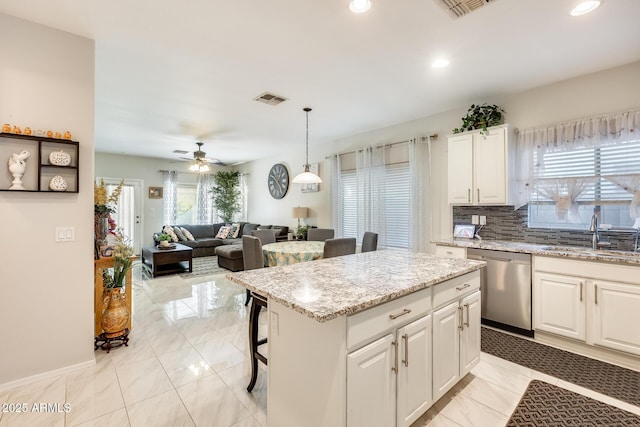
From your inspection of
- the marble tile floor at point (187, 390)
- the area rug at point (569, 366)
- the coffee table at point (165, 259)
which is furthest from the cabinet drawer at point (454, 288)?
the coffee table at point (165, 259)

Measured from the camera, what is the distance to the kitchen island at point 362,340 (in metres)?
1.33

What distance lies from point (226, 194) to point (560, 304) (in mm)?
7732

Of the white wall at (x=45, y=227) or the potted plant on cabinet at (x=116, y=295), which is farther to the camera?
the potted plant on cabinet at (x=116, y=295)

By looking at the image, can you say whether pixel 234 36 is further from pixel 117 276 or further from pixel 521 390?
pixel 521 390

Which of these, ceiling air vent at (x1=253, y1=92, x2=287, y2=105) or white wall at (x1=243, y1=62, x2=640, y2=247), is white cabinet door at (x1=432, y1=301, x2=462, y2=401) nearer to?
white wall at (x1=243, y1=62, x2=640, y2=247)

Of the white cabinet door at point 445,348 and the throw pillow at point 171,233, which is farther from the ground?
the throw pillow at point 171,233

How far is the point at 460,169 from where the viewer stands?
12.0 ft

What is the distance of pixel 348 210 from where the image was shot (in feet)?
18.0

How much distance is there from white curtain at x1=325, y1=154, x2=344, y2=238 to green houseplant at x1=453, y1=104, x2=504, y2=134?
235 centimetres

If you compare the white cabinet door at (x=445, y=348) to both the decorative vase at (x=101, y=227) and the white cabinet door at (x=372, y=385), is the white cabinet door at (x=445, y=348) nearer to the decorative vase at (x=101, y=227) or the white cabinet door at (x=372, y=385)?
the white cabinet door at (x=372, y=385)

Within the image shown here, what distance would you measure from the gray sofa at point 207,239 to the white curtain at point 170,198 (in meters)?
0.44

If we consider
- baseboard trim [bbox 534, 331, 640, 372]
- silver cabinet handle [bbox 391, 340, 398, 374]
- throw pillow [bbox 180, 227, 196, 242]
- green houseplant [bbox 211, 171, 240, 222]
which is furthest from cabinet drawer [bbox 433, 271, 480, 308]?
green houseplant [bbox 211, 171, 240, 222]

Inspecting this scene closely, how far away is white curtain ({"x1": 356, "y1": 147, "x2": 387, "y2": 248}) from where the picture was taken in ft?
16.0

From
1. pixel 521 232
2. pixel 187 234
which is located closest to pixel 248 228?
pixel 187 234
